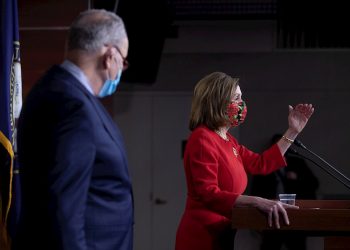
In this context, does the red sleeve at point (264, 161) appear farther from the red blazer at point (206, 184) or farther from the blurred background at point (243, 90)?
the blurred background at point (243, 90)

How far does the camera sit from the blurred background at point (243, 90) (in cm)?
690

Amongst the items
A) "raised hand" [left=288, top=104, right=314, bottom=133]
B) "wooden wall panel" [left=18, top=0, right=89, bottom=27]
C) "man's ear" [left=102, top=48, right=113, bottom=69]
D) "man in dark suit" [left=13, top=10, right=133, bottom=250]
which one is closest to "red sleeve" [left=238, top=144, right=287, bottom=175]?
"raised hand" [left=288, top=104, right=314, bottom=133]

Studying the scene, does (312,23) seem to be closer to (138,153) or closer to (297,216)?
(138,153)

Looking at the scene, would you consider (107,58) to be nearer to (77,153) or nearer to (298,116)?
(77,153)

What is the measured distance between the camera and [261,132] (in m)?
6.98

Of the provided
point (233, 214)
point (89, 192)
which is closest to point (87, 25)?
point (89, 192)

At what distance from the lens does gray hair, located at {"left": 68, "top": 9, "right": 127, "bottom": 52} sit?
1724mm

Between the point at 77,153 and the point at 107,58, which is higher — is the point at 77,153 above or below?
below

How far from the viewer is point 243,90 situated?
702 cm

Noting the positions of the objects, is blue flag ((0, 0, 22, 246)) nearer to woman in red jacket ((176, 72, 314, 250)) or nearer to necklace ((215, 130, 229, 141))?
woman in red jacket ((176, 72, 314, 250))

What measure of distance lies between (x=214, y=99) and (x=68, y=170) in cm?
98

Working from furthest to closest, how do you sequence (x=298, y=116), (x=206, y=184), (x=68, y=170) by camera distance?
1. (x=298, y=116)
2. (x=206, y=184)
3. (x=68, y=170)

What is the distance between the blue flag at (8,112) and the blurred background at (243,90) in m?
3.51

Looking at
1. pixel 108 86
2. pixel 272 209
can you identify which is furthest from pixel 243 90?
pixel 108 86
